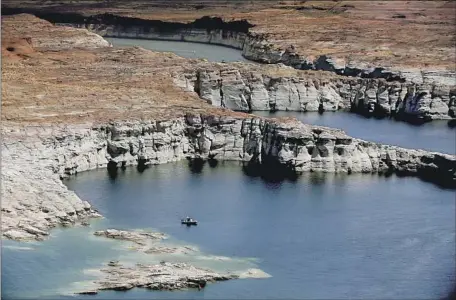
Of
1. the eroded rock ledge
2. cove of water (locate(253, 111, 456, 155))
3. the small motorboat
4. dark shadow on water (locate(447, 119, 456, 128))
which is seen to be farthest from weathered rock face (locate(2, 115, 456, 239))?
dark shadow on water (locate(447, 119, 456, 128))

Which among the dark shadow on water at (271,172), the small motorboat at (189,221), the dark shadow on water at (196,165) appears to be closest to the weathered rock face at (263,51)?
the dark shadow on water at (271,172)

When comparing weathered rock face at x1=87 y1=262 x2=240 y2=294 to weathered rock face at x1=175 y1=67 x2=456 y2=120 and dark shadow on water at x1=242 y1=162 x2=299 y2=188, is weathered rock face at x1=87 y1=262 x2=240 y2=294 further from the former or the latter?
weathered rock face at x1=175 y1=67 x2=456 y2=120

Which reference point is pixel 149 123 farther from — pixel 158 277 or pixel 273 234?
pixel 158 277

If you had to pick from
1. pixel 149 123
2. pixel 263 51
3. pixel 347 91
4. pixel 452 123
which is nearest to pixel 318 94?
pixel 347 91

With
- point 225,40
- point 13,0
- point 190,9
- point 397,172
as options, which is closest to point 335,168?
point 397,172

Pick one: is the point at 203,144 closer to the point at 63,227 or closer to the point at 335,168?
the point at 335,168

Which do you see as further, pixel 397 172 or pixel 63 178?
pixel 397 172
